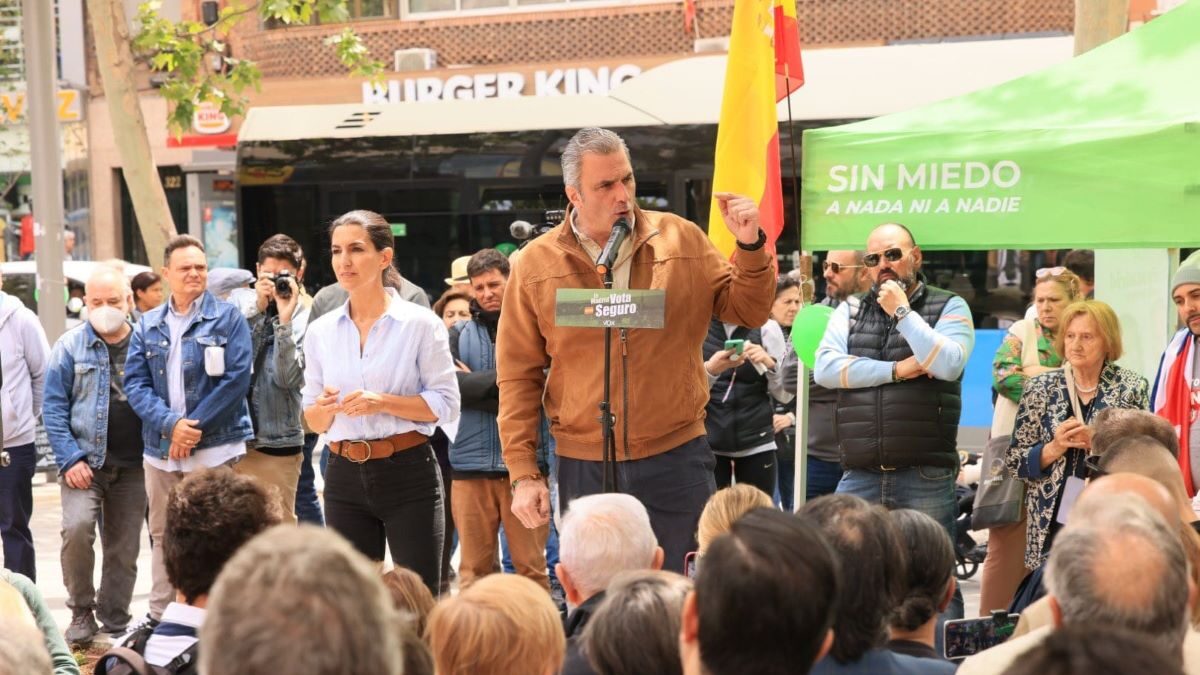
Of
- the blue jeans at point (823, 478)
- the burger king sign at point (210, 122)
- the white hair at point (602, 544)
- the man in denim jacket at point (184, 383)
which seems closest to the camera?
the white hair at point (602, 544)

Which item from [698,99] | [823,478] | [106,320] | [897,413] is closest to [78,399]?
[106,320]

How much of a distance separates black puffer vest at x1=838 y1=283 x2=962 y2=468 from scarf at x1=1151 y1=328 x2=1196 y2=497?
2.68 ft

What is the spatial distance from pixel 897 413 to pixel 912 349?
0.28 meters

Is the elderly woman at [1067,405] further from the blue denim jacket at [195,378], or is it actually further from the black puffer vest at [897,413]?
the blue denim jacket at [195,378]

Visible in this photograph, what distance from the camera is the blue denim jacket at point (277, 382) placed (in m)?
7.53

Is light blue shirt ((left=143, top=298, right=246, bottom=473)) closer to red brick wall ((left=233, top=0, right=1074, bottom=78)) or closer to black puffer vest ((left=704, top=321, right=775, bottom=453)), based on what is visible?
black puffer vest ((left=704, top=321, right=775, bottom=453))

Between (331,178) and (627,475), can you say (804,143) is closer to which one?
(627,475)

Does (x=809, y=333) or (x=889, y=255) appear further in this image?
(x=809, y=333)

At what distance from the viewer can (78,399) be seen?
24.0ft

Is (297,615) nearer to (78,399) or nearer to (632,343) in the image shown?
(632,343)

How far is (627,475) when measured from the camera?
5.04 meters

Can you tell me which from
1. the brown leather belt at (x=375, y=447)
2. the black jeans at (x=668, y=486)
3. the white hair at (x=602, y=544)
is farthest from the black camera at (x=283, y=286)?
the white hair at (x=602, y=544)

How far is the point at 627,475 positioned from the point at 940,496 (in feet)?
6.12

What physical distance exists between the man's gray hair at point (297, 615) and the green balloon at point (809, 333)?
4.79 m
